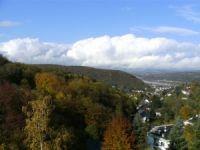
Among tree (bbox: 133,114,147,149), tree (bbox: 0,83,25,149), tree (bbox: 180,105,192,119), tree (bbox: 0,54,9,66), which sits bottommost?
tree (bbox: 180,105,192,119)

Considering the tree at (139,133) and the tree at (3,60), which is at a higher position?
the tree at (3,60)

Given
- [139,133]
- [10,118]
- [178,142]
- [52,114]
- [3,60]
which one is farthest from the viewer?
[3,60]

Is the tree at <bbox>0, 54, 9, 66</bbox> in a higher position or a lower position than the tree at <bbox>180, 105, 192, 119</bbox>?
higher

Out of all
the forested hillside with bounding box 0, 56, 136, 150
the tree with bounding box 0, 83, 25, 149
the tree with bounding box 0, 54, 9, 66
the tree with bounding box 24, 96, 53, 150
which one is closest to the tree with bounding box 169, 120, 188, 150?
the forested hillside with bounding box 0, 56, 136, 150

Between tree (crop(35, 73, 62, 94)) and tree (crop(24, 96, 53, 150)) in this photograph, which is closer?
tree (crop(24, 96, 53, 150))

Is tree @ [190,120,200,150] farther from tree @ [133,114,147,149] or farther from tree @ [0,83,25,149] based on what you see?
tree @ [0,83,25,149]

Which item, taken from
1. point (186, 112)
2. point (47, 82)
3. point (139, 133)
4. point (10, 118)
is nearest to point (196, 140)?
point (139, 133)

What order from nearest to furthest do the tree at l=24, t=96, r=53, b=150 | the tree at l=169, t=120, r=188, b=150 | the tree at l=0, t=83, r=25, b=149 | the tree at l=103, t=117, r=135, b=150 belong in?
the tree at l=24, t=96, r=53, b=150
the tree at l=0, t=83, r=25, b=149
the tree at l=103, t=117, r=135, b=150
the tree at l=169, t=120, r=188, b=150

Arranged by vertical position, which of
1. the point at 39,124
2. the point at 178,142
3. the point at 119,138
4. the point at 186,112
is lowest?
the point at 186,112

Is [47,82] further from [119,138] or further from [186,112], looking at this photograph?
[119,138]

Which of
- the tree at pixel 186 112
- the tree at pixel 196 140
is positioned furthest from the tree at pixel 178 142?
the tree at pixel 186 112

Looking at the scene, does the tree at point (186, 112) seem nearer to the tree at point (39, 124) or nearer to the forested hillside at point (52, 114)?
the forested hillside at point (52, 114)

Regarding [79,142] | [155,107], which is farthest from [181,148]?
[155,107]
